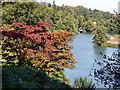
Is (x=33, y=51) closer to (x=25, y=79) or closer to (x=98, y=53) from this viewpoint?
(x=25, y=79)

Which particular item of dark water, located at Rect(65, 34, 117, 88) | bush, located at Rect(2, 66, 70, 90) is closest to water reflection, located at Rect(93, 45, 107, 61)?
dark water, located at Rect(65, 34, 117, 88)

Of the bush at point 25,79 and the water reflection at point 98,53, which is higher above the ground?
the bush at point 25,79

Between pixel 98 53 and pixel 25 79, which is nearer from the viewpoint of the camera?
pixel 25 79

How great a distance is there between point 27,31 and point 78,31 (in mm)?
56168

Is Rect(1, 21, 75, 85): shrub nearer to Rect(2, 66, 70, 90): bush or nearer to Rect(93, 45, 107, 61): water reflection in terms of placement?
Rect(2, 66, 70, 90): bush

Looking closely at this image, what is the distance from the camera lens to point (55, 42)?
9.74m

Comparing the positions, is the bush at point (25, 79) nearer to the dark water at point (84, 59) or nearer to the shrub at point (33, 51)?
the shrub at point (33, 51)

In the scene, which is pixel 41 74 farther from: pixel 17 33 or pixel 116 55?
pixel 116 55

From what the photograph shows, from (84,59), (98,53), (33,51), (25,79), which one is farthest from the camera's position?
(98,53)

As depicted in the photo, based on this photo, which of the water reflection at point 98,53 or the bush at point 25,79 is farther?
the water reflection at point 98,53

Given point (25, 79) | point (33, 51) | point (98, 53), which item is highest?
point (33, 51)

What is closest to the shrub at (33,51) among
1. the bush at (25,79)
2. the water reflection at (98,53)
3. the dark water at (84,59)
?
the bush at (25,79)

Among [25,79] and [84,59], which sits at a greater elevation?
[25,79]

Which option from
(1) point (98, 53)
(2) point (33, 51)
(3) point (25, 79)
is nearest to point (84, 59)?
(1) point (98, 53)
